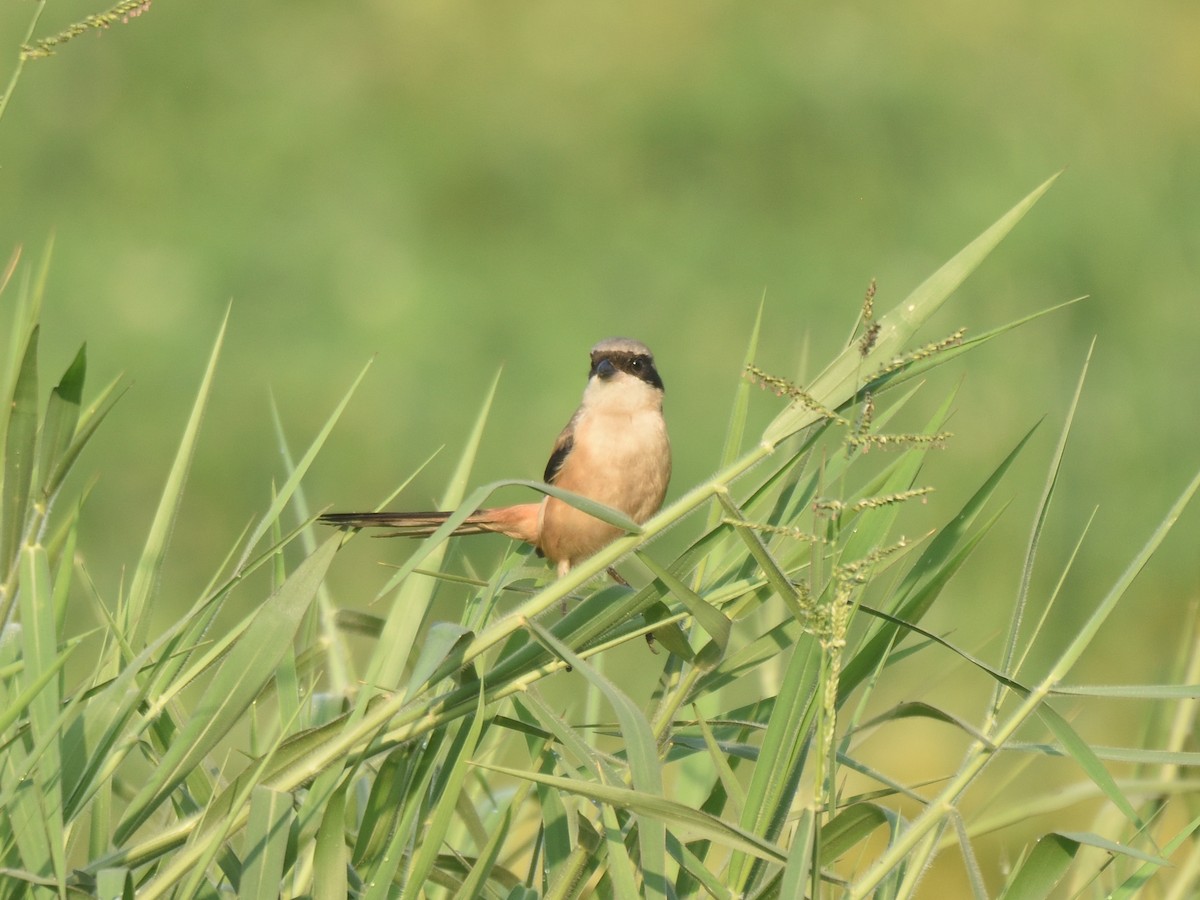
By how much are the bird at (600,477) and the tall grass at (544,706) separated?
3.91 ft

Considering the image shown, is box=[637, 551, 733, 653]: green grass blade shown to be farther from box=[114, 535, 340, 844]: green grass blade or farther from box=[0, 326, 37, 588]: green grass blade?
box=[0, 326, 37, 588]: green grass blade

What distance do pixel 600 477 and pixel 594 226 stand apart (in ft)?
14.7

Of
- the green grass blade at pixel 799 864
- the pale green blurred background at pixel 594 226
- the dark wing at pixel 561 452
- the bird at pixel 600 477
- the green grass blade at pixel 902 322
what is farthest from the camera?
the pale green blurred background at pixel 594 226

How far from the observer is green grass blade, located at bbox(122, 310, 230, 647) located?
83.2 inches

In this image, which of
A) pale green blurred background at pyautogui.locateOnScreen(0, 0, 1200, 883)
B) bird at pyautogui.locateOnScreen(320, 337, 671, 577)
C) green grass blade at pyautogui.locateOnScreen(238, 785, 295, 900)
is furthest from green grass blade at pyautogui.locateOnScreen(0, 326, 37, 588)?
pale green blurred background at pyautogui.locateOnScreen(0, 0, 1200, 883)

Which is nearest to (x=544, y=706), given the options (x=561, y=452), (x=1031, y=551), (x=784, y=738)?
(x=784, y=738)

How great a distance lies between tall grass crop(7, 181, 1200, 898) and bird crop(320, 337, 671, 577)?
3.91 ft

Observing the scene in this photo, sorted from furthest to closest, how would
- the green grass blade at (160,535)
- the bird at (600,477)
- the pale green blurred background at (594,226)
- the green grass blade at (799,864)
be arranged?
the pale green blurred background at (594,226) < the bird at (600,477) < the green grass blade at (160,535) < the green grass blade at (799,864)

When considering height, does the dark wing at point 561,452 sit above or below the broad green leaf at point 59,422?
below

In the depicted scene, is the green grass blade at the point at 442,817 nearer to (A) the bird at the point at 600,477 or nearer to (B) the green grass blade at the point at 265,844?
(B) the green grass blade at the point at 265,844

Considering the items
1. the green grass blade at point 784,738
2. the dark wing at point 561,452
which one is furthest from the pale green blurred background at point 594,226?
the green grass blade at point 784,738

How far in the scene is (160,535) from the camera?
213 cm

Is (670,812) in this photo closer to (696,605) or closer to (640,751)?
(640,751)

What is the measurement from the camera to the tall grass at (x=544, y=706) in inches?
67.7
